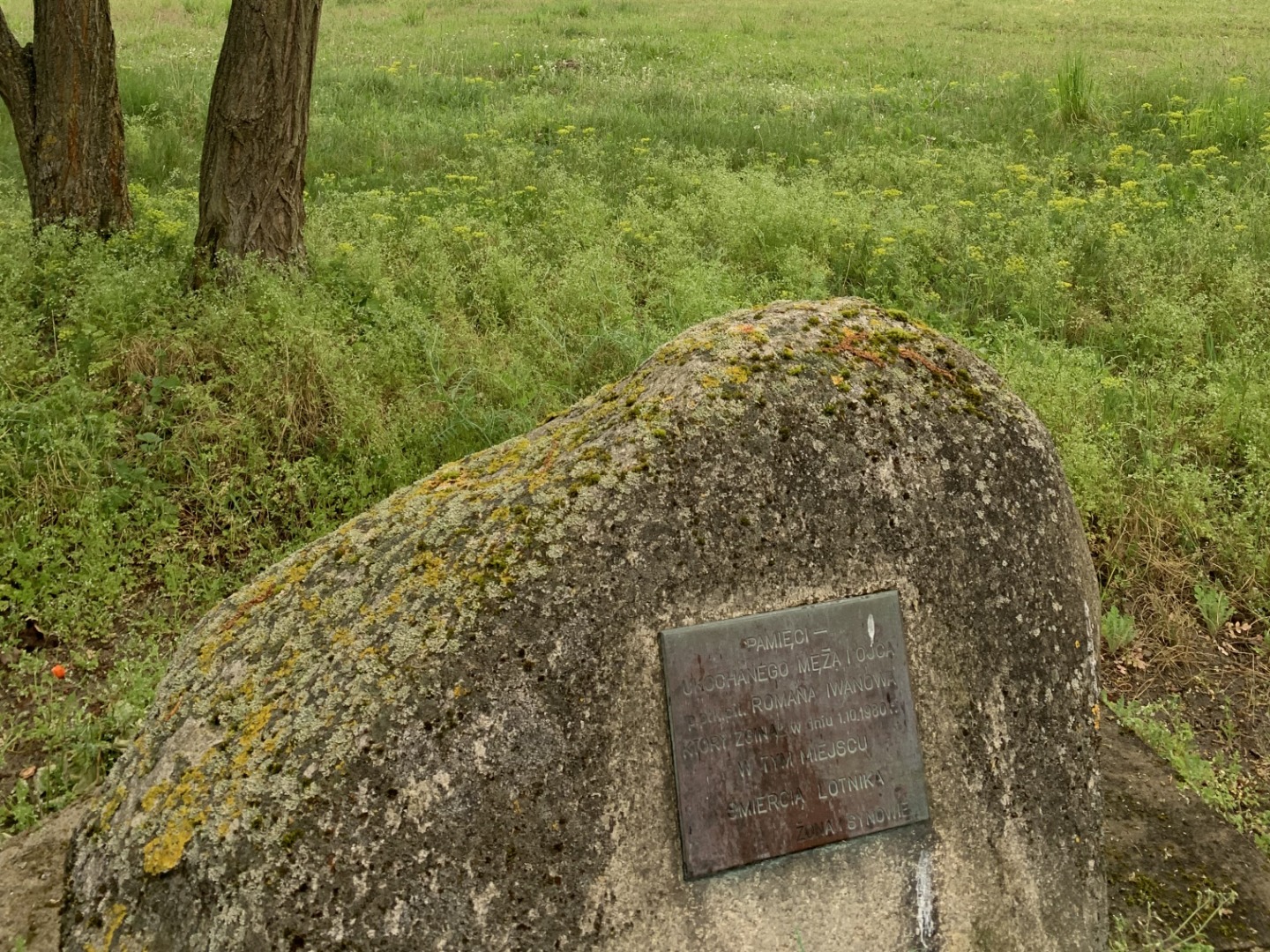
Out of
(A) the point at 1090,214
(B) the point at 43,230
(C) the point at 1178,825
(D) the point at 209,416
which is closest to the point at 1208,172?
(A) the point at 1090,214

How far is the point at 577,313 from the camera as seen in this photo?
20.4 ft

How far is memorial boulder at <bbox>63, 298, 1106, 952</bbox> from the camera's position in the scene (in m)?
2.21

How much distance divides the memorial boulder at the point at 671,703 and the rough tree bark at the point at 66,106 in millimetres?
4619

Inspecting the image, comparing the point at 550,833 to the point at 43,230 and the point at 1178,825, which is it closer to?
the point at 1178,825

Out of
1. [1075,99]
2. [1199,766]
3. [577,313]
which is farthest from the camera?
[1075,99]

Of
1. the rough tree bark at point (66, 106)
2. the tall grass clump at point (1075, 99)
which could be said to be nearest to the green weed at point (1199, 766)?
the rough tree bark at point (66, 106)

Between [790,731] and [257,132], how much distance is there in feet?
15.6

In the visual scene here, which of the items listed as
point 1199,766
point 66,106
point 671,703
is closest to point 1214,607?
point 1199,766

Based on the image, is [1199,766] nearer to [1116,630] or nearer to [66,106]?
[1116,630]

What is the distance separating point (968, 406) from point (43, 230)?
5.45 meters

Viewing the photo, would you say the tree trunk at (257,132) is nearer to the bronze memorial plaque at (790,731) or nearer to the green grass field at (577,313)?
the green grass field at (577,313)

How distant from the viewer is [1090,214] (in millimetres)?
7648

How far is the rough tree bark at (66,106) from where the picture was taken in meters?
5.96

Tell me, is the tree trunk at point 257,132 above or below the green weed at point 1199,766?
above
